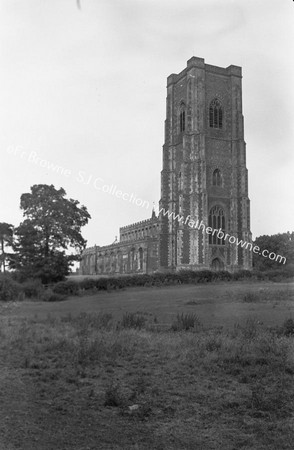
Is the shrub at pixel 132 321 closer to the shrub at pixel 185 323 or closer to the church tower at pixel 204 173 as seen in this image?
the shrub at pixel 185 323

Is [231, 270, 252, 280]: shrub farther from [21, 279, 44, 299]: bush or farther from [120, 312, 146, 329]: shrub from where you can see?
[21, 279, 44, 299]: bush

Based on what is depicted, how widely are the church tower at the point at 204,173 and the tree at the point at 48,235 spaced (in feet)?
141

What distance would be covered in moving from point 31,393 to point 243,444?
382cm

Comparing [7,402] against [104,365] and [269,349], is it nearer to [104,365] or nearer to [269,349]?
[104,365]

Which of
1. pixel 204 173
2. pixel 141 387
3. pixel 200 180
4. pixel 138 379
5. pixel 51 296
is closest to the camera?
pixel 141 387

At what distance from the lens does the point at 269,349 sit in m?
10.8

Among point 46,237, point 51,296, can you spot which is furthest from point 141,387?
point 51,296

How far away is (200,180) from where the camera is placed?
58.0 meters

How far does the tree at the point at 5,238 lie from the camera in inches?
357

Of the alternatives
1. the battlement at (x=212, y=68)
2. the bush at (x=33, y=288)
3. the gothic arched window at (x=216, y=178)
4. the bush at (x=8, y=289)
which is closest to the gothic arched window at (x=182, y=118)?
the battlement at (x=212, y=68)

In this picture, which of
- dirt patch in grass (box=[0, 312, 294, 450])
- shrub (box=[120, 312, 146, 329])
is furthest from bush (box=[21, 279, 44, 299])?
shrub (box=[120, 312, 146, 329])

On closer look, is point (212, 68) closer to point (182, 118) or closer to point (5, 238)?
point (182, 118)

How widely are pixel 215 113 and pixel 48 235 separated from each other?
53813mm

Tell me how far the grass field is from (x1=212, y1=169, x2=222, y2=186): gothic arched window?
44.6 m
